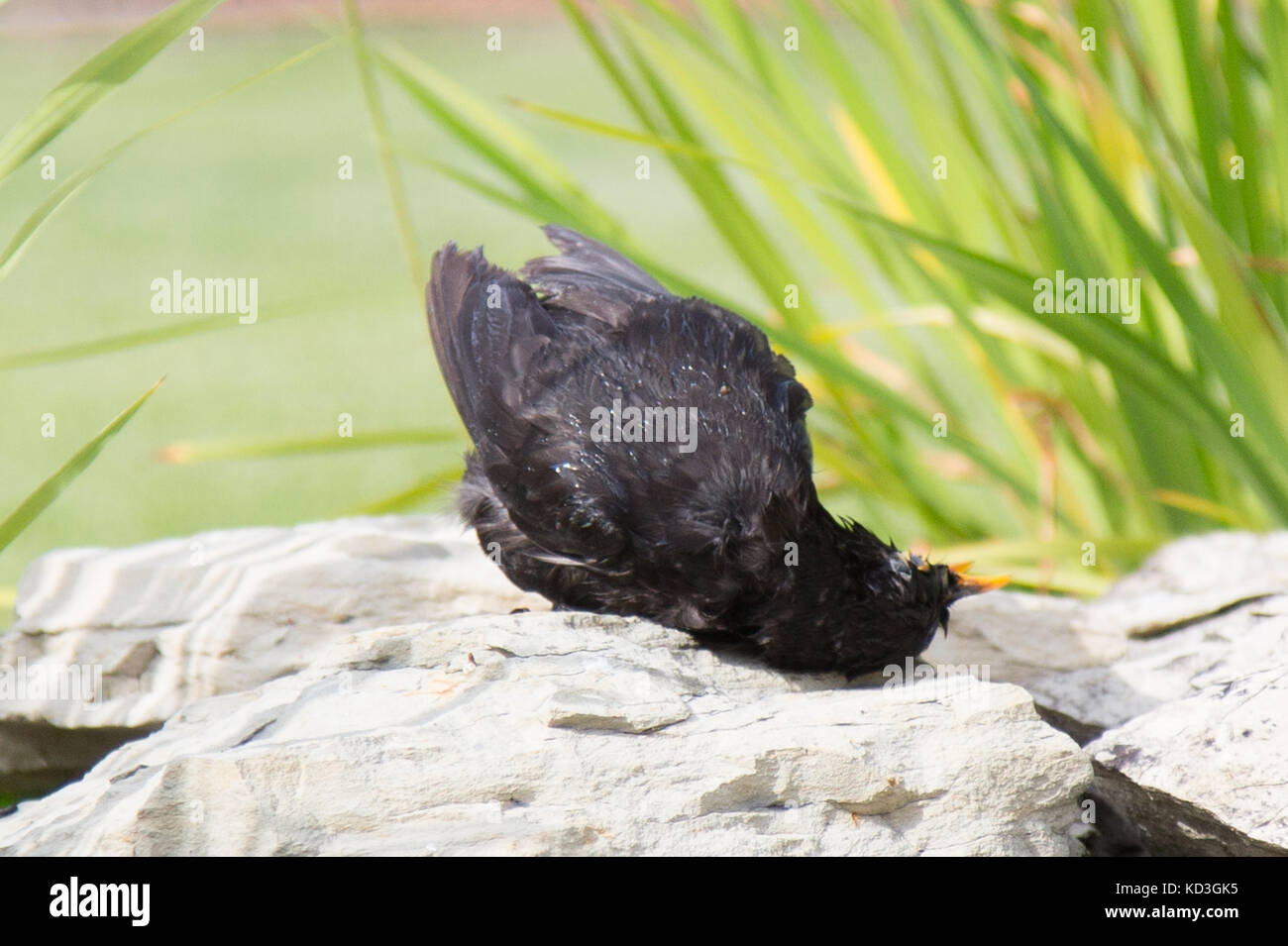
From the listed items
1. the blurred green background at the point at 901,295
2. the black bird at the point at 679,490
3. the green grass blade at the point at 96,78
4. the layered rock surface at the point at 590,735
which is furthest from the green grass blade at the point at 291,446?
the green grass blade at the point at 96,78

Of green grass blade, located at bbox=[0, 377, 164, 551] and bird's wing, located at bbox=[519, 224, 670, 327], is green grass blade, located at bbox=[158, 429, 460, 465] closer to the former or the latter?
bird's wing, located at bbox=[519, 224, 670, 327]

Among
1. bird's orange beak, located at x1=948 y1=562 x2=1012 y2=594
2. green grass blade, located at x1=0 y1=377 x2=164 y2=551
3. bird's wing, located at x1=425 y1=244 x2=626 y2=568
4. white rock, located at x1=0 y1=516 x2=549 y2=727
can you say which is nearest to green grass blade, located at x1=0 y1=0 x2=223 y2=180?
green grass blade, located at x1=0 y1=377 x2=164 y2=551

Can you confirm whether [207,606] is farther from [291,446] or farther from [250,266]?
[250,266]

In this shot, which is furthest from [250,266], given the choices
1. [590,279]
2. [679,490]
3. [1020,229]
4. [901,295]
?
[679,490]

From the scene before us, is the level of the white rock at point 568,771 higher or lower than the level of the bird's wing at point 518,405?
lower

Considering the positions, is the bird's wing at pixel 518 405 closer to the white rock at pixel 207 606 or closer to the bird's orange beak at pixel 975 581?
the white rock at pixel 207 606

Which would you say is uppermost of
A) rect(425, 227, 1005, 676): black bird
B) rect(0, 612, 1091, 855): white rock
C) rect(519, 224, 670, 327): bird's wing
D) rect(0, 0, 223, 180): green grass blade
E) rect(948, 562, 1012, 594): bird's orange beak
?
rect(0, 0, 223, 180): green grass blade
